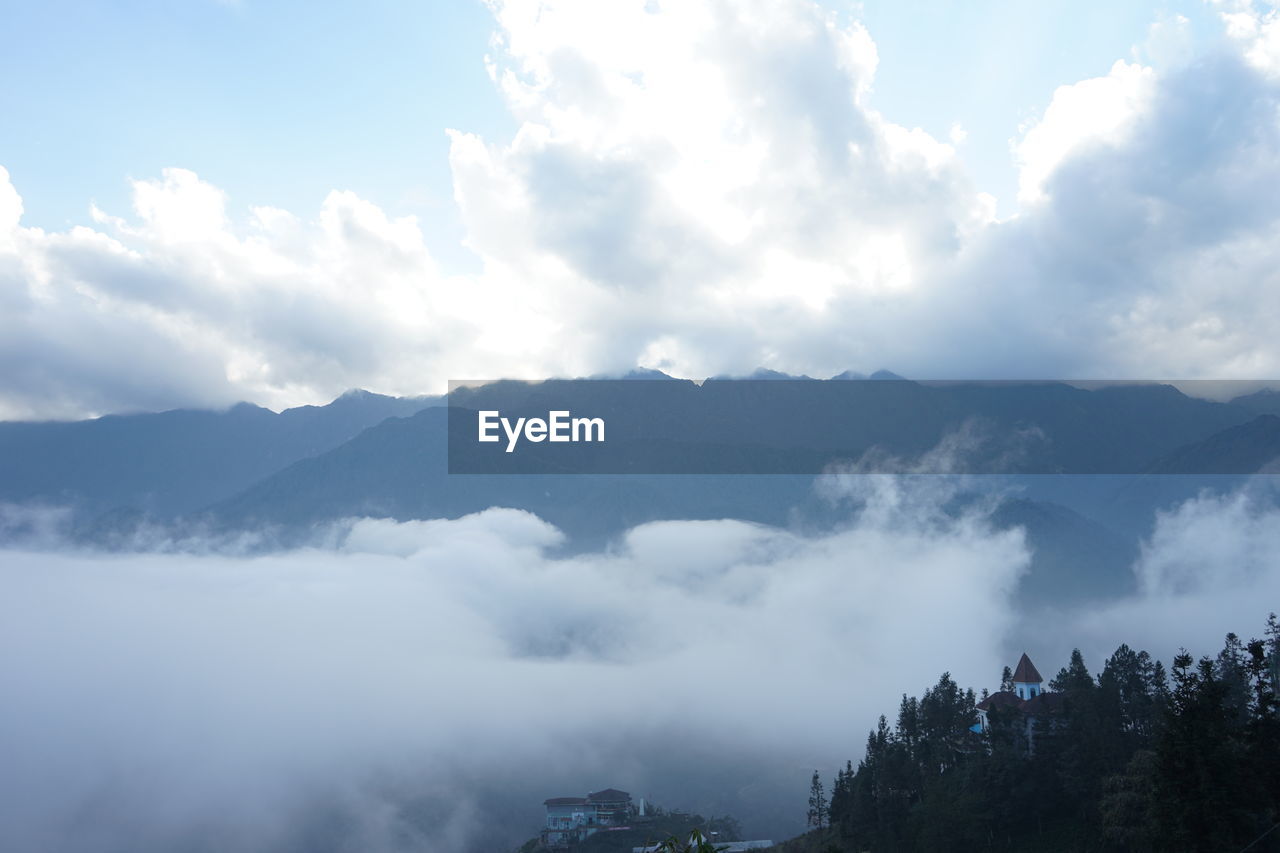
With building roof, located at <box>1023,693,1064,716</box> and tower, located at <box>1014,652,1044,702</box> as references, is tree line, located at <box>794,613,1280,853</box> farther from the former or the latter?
tower, located at <box>1014,652,1044,702</box>

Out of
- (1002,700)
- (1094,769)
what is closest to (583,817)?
(1002,700)

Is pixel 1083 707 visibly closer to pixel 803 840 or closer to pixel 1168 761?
pixel 1168 761

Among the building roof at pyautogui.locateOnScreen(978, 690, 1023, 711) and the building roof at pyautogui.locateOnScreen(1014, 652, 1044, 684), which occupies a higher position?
the building roof at pyautogui.locateOnScreen(1014, 652, 1044, 684)

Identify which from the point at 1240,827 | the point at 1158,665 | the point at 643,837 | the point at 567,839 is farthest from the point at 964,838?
the point at 567,839

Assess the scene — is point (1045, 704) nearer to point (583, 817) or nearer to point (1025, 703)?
point (1025, 703)

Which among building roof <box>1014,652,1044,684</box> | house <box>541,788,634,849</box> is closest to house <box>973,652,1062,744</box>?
building roof <box>1014,652,1044,684</box>
